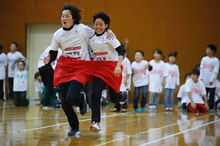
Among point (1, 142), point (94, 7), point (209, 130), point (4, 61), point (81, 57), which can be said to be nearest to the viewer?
point (1, 142)

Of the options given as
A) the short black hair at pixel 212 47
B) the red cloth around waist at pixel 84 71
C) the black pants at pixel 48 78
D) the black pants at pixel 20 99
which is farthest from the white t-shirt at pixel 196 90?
the red cloth around waist at pixel 84 71

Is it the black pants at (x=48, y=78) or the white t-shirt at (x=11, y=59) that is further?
the white t-shirt at (x=11, y=59)

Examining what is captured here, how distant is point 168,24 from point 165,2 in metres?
0.69

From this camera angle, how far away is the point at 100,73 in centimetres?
494

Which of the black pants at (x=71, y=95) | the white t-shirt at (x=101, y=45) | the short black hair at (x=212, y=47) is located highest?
the short black hair at (x=212, y=47)

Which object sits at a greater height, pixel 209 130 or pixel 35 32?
pixel 35 32

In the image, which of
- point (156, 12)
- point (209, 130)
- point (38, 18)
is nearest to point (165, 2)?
point (156, 12)

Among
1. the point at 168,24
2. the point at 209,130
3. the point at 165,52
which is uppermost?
the point at 168,24

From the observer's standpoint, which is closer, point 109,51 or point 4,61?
point 109,51

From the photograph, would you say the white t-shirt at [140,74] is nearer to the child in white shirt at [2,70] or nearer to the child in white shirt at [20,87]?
the child in white shirt at [20,87]

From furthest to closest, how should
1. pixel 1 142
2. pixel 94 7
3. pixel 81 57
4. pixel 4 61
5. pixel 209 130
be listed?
pixel 94 7 → pixel 4 61 → pixel 209 130 → pixel 81 57 → pixel 1 142

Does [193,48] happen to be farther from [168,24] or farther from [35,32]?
[35,32]

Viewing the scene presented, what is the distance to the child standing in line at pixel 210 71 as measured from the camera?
948 centimetres

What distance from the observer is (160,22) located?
39.6ft
